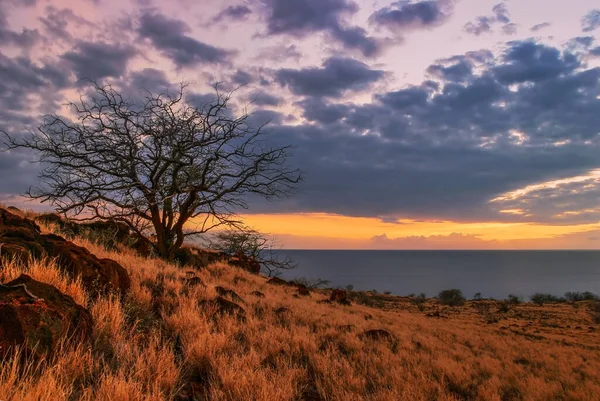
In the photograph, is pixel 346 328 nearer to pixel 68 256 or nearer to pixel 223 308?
pixel 223 308

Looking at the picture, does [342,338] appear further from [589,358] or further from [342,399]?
[589,358]

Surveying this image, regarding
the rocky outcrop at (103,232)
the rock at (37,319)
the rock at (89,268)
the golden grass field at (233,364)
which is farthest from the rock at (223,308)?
the rocky outcrop at (103,232)

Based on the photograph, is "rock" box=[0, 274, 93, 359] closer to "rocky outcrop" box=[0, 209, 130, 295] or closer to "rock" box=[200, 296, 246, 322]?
"rocky outcrop" box=[0, 209, 130, 295]

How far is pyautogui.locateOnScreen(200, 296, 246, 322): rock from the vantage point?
7867mm

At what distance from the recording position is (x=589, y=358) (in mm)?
15312

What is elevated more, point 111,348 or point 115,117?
point 115,117

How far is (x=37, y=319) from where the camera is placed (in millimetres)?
3768

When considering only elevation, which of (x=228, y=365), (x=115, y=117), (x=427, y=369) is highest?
(x=115, y=117)

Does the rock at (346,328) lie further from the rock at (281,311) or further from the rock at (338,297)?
the rock at (338,297)

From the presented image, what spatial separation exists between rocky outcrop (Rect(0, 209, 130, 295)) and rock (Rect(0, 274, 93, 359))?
165 centimetres

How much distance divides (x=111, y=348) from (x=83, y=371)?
2.80ft

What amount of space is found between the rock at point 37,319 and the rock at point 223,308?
11.4 feet

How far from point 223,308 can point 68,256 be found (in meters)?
3.34

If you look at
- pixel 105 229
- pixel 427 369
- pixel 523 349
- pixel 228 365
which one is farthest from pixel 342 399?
pixel 105 229
